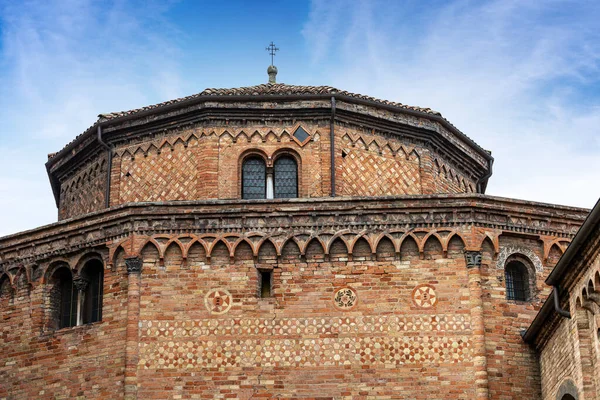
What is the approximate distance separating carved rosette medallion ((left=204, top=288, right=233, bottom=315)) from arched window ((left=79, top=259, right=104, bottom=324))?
2284 mm

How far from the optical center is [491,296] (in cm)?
2039

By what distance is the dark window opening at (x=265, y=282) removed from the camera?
20.7 m

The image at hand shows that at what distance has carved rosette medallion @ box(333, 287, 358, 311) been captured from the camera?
2041cm

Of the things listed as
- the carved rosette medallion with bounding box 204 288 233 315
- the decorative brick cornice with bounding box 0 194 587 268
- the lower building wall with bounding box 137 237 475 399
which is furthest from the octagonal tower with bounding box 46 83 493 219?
the carved rosette medallion with bounding box 204 288 233 315

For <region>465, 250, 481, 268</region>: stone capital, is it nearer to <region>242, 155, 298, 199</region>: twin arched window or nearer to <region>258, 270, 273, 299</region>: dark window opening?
<region>258, 270, 273, 299</region>: dark window opening

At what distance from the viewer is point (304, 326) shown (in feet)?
66.5

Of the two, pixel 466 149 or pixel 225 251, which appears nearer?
pixel 225 251

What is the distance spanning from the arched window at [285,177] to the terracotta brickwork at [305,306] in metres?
2.24

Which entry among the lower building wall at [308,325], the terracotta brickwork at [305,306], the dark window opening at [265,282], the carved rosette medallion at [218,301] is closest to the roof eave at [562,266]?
the terracotta brickwork at [305,306]

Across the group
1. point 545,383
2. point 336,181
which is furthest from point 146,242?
point 545,383

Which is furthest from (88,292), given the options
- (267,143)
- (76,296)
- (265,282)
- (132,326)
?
(267,143)

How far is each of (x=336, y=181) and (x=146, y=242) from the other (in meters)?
4.51

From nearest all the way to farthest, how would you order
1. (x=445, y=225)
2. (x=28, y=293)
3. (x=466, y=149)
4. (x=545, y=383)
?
(x=545, y=383) → (x=445, y=225) → (x=28, y=293) → (x=466, y=149)

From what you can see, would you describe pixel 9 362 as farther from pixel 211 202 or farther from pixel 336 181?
pixel 336 181
